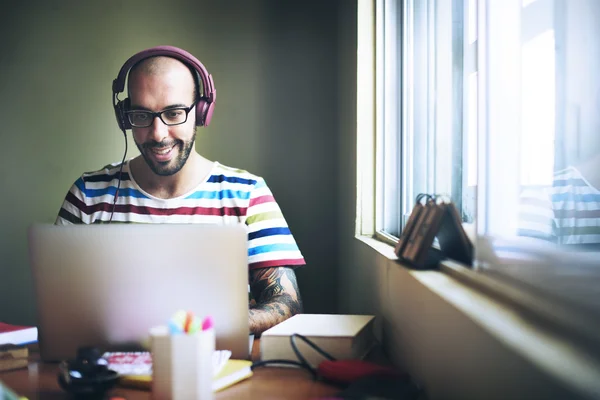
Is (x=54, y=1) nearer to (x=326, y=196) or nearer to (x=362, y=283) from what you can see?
(x=326, y=196)

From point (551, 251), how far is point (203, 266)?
0.60m

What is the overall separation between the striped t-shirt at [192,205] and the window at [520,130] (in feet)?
2.50

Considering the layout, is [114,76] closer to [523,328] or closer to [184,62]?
[184,62]

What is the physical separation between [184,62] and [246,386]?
1430 millimetres

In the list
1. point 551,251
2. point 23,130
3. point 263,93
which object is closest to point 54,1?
point 23,130

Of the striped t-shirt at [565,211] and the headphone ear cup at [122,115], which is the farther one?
the headphone ear cup at [122,115]

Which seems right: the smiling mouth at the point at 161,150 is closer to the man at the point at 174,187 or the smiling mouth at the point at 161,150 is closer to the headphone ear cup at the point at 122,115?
the man at the point at 174,187

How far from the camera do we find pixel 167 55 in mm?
1990

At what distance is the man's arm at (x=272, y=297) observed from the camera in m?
1.47

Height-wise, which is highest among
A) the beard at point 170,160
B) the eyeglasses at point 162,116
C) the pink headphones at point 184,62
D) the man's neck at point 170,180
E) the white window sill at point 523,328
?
the pink headphones at point 184,62

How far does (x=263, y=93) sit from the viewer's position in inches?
104

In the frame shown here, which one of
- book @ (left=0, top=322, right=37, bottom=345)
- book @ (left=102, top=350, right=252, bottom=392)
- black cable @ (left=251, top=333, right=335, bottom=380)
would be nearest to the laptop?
book @ (left=102, top=350, right=252, bottom=392)

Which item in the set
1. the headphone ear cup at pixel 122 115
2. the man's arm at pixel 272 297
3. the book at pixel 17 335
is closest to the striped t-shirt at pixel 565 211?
the man's arm at pixel 272 297

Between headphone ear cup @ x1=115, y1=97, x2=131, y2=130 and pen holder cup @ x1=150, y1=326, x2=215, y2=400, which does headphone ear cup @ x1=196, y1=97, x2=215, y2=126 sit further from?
pen holder cup @ x1=150, y1=326, x2=215, y2=400
